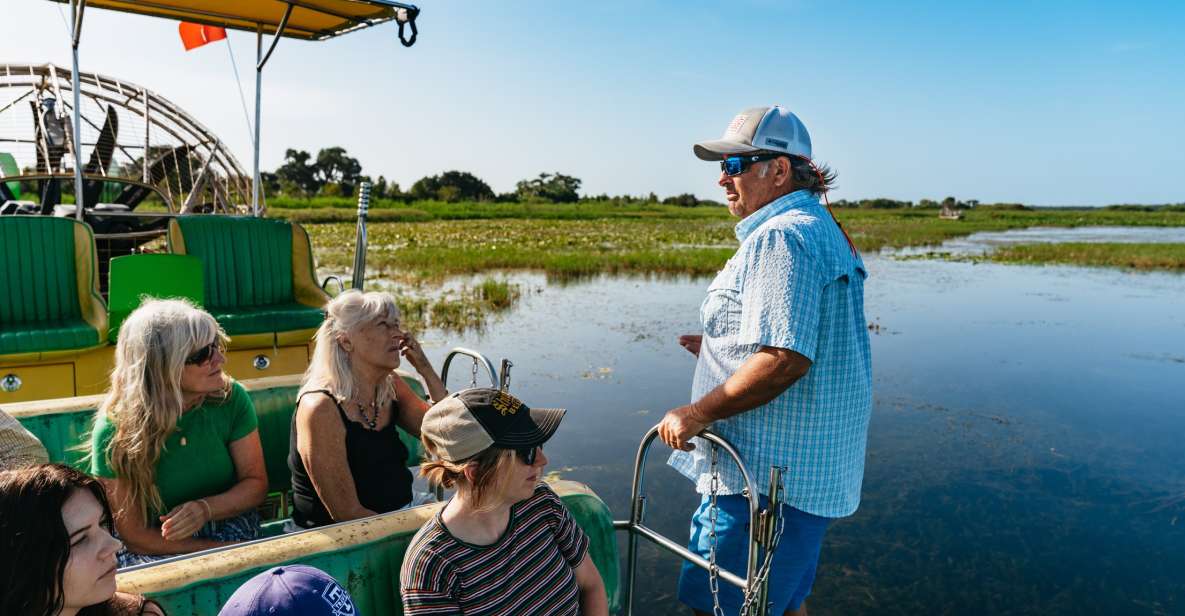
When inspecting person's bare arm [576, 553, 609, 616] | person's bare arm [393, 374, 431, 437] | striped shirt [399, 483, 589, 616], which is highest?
person's bare arm [393, 374, 431, 437]

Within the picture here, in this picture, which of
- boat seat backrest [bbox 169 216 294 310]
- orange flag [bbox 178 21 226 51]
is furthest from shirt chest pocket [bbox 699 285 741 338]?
orange flag [bbox 178 21 226 51]

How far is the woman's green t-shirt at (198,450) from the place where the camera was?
249 cm

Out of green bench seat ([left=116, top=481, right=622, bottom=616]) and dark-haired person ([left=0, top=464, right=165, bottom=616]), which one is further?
green bench seat ([left=116, top=481, right=622, bottom=616])

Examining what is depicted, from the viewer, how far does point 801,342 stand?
2.28 meters

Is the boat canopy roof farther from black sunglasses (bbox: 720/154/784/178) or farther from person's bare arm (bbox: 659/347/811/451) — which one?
person's bare arm (bbox: 659/347/811/451)

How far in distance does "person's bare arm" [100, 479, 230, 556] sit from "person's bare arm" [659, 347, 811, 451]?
1.65 m

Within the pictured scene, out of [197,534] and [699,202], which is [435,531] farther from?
[699,202]

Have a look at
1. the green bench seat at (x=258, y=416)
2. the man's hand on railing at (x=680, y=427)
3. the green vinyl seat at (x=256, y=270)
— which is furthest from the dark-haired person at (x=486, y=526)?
the green vinyl seat at (x=256, y=270)

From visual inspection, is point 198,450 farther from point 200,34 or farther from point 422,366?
point 200,34

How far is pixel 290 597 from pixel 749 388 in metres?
1.46

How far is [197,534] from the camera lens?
266 cm

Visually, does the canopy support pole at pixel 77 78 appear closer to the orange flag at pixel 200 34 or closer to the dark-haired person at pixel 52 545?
the orange flag at pixel 200 34

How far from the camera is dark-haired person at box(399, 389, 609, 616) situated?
2.00m

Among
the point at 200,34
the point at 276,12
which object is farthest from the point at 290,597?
the point at 200,34
